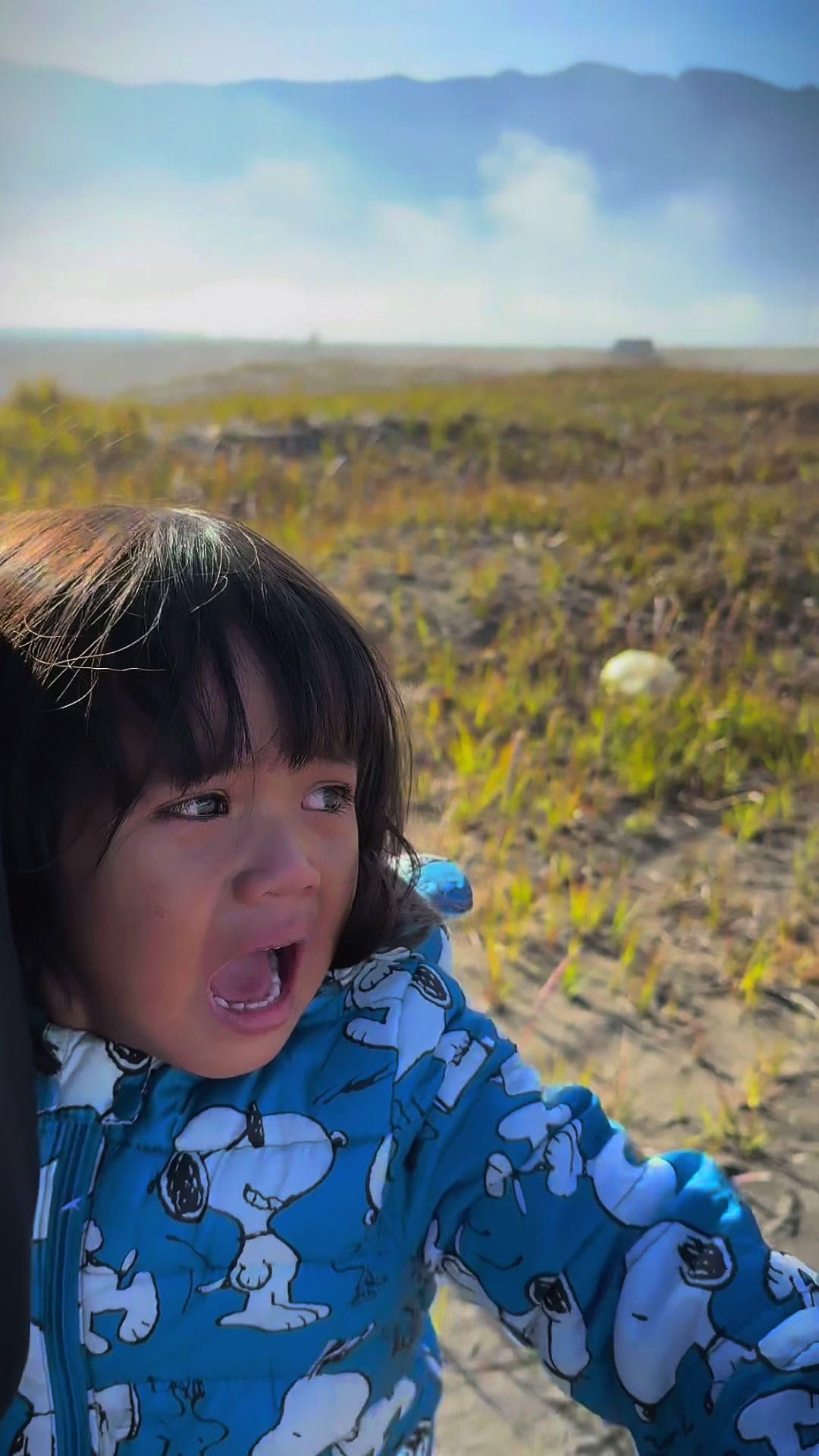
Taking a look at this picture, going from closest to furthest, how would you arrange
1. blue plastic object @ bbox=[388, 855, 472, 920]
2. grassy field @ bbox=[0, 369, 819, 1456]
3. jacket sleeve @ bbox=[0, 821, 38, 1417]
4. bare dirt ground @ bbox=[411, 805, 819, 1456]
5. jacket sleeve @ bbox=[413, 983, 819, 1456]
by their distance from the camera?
jacket sleeve @ bbox=[0, 821, 38, 1417] → jacket sleeve @ bbox=[413, 983, 819, 1456] → blue plastic object @ bbox=[388, 855, 472, 920] → bare dirt ground @ bbox=[411, 805, 819, 1456] → grassy field @ bbox=[0, 369, 819, 1456]

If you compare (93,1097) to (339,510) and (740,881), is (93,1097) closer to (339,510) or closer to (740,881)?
(740,881)

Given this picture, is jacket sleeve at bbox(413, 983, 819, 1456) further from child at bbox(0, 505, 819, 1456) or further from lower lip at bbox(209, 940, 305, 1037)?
lower lip at bbox(209, 940, 305, 1037)

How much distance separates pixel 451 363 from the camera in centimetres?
803

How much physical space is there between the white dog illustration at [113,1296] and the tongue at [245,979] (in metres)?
0.20

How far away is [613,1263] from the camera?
0.90 m

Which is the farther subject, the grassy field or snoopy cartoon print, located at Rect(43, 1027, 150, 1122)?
the grassy field

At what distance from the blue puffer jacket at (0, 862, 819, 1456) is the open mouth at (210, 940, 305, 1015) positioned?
3.2 inches

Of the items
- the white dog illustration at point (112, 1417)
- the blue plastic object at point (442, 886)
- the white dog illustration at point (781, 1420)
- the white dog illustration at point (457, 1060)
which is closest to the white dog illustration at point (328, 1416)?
the white dog illustration at point (112, 1417)

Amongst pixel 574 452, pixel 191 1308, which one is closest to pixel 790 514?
pixel 574 452

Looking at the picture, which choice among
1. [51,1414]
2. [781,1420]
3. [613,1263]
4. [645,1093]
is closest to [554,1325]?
[613,1263]

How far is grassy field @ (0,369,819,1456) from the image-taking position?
1.93m

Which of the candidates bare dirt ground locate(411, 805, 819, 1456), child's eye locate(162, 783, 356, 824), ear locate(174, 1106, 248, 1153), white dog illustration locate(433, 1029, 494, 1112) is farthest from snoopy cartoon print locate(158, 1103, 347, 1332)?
bare dirt ground locate(411, 805, 819, 1456)

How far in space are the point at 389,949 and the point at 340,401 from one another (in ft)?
21.6

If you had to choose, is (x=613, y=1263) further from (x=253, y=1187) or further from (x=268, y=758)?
(x=268, y=758)
